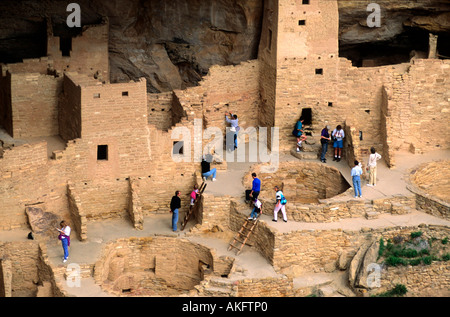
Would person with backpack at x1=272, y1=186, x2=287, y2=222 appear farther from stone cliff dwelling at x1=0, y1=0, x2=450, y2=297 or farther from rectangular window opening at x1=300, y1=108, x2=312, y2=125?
rectangular window opening at x1=300, y1=108, x2=312, y2=125

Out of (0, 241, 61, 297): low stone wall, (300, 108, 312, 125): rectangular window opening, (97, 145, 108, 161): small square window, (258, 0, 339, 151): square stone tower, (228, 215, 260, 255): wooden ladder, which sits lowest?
(0, 241, 61, 297): low stone wall

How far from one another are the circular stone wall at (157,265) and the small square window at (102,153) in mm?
2608

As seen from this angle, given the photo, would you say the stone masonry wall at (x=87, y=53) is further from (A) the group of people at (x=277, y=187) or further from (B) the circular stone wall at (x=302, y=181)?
(B) the circular stone wall at (x=302, y=181)

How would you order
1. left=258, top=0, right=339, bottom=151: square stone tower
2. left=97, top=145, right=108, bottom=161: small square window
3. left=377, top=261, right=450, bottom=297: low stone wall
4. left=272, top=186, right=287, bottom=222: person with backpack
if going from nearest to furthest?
left=377, top=261, right=450, bottom=297: low stone wall → left=272, top=186, right=287, bottom=222: person with backpack → left=97, top=145, right=108, bottom=161: small square window → left=258, top=0, right=339, bottom=151: square stone tower

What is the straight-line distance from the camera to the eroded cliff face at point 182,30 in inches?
1746

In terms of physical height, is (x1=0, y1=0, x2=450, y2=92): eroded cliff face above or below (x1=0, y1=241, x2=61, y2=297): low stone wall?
above

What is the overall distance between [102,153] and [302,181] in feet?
22.1

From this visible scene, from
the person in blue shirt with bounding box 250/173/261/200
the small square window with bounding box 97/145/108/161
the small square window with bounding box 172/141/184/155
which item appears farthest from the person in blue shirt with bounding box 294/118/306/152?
the small square window with bounding box 97/145/108/161

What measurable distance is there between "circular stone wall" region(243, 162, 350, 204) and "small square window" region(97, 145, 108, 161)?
16.0 ft

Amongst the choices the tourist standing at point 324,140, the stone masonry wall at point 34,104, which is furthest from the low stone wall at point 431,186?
the stone masonry wall at point 34,104

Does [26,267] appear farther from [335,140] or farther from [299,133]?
[335,140]

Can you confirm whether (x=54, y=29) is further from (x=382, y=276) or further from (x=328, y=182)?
(x=382, y=276)

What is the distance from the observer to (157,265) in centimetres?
4116

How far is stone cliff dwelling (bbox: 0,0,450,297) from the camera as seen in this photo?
3991 centimetres
